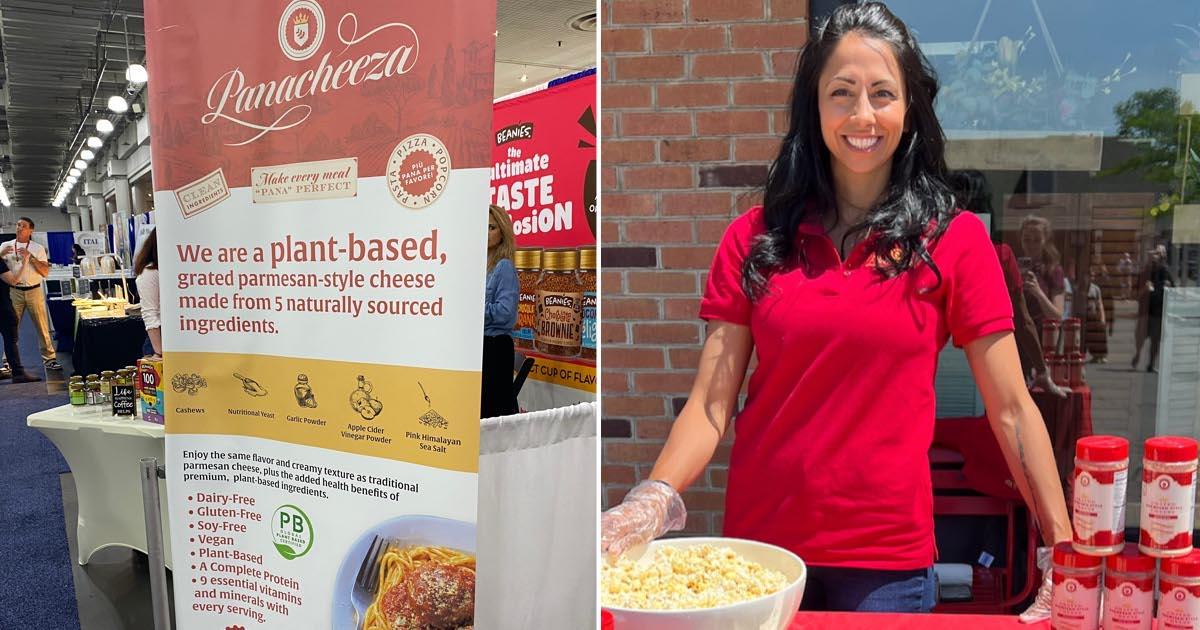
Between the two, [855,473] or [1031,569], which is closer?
[855,473]

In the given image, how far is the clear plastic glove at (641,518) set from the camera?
3.88 feet

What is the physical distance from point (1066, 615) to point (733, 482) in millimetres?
582

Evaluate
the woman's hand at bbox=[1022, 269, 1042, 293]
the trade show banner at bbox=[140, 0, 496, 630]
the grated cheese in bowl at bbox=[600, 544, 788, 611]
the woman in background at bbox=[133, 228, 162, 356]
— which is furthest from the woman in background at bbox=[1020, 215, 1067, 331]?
the woman in background at bbox=[133, 228, 162, 356]

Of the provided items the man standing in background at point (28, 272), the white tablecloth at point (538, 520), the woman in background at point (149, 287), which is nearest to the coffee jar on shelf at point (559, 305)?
the white tablecloth at point (538, 520)

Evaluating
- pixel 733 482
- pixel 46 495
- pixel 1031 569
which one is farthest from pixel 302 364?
pixel 46 495

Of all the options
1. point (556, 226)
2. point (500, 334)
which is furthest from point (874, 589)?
point (556, 226)

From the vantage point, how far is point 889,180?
1.50 m

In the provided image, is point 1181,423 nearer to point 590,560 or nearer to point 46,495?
point 590,560

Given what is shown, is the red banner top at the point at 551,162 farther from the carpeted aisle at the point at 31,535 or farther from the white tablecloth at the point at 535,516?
the carpeted aisle at the point at 31,535

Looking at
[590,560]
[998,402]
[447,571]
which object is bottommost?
[590,560]

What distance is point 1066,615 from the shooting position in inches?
43.2

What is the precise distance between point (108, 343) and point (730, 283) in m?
6.51

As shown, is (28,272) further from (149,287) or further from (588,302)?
(588,302)

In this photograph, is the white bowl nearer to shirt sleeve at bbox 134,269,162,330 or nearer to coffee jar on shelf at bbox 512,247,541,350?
coffee jar on shelf at bbox 512,247,541,350
